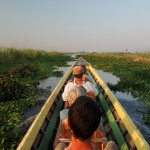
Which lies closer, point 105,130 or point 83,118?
point 83,118

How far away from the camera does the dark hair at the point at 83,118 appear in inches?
104

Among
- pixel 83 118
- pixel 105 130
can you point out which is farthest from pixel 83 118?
pixel 105 130

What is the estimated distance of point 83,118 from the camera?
2.63 m

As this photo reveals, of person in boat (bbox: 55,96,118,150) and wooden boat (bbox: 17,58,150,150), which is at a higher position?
person in boat (bbox: 55,96,118,150)

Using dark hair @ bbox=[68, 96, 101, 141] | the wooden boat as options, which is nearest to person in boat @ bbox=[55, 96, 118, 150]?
dark hair @ bbox=[68, 96, 101, 141]

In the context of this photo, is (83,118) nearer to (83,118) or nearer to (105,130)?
(83,118)

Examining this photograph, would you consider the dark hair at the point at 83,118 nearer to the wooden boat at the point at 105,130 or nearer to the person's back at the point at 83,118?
the person's back at the point at 83,118

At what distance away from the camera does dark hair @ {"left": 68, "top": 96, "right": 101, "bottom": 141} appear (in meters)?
2.63

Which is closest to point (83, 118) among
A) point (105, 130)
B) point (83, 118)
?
point (83, 118)

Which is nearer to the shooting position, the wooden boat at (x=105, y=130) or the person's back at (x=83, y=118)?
the person's back at (x=83, y=118)

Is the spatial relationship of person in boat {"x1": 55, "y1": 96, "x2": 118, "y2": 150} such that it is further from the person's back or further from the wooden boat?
the wooden boat

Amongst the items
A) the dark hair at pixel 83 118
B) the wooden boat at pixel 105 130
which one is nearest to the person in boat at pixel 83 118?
the dark hair at pixel 83 118

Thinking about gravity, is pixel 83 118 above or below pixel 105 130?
above

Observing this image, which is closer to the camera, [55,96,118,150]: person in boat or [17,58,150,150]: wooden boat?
[55,96,118,150]: person in boat
